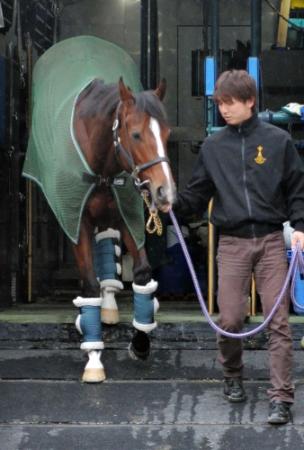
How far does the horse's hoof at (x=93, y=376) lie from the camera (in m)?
5.56

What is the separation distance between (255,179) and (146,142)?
722 mm

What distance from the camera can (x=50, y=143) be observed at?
5984 millimetres

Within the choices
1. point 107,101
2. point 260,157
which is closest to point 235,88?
point 260,157

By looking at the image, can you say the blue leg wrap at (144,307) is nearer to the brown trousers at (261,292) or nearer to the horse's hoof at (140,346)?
the horse's hoof at (140,346)

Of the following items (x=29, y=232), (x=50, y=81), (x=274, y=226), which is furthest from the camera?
(x=29, y=232)

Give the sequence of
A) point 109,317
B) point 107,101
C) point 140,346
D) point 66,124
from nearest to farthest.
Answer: point 107,101 → point 66,124 → point 140,346 → point 109,317

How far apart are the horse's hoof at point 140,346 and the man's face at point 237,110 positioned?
6.23 feet

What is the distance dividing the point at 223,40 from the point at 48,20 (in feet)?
6.52

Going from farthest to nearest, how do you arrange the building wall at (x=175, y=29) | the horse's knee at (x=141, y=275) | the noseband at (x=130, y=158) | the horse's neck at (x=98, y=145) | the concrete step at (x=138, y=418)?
the building wall at (x=175, y=29) < the horse's knee at (x=141, y=275) < the horse's neck at (x=98, y=145) < the noseband at (x=130, y=158) < the concrete step at (x=138, y=418)

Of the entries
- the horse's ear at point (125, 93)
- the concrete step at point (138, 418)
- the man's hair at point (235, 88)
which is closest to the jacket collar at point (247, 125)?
the man's hair at point (235, 88)

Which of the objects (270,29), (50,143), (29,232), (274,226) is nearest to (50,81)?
(50,143)

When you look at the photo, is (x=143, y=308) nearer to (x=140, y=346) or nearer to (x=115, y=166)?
(x=140, y=346)

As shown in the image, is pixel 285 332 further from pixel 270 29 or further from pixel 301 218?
pixel 270 29

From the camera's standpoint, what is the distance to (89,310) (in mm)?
5727
